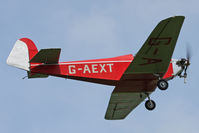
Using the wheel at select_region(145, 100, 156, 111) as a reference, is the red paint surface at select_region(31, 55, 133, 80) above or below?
above

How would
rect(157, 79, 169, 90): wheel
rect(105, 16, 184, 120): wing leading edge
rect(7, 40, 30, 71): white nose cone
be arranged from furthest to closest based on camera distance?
rect(157, 79, 169, 90): wheel < rect(7, 40, 30, 71): white nose cone < rect(105, 16, 184, 120): wing leading edge

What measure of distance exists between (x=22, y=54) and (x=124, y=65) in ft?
14.8

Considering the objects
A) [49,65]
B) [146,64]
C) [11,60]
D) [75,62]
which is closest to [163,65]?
[146,64]

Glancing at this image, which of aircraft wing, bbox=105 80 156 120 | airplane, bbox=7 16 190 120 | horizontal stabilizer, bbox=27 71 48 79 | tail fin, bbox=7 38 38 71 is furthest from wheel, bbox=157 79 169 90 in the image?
tail fin, bbox=7 38 38 71

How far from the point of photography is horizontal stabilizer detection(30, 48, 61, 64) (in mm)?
16016

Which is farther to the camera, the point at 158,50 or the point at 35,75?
the point at 35,75

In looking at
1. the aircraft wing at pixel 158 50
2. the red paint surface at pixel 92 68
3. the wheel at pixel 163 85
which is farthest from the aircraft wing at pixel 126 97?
the aircraft wing at pixel 158 50

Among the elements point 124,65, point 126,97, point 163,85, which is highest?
point 124,65

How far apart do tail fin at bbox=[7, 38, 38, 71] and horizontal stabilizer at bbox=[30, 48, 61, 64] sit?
0.80 metres

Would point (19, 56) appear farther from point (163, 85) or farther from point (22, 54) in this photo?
point (163, 85)

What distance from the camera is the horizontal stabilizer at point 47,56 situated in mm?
16016

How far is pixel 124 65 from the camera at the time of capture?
1720 centimetres

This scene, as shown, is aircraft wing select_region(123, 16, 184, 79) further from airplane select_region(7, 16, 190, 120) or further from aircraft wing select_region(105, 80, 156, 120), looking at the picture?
aircraft wing select_region(105, 80, 156, 120)

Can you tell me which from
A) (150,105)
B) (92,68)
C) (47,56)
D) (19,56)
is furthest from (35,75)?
(150,105)
